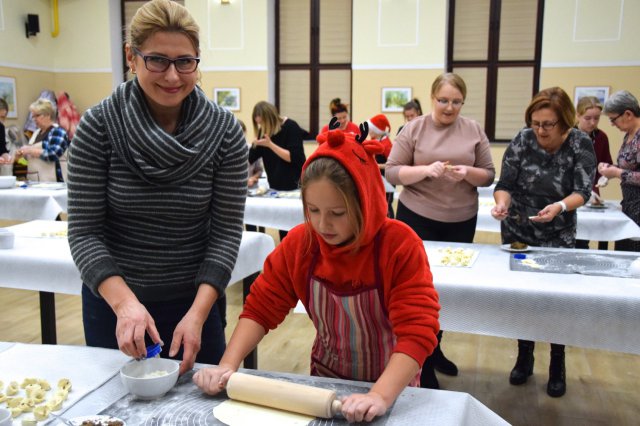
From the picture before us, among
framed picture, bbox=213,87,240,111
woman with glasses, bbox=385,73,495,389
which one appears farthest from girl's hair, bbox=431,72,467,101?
framed picture, bbox=213,87,240,111

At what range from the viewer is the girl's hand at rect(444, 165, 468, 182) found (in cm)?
258

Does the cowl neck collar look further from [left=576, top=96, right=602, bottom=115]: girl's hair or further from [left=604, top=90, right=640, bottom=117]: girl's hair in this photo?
[left=576, top=96, right=602, bottom=115]: girl's hair

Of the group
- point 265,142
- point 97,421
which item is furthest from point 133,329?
point 265,142

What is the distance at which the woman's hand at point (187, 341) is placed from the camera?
1.23 metres

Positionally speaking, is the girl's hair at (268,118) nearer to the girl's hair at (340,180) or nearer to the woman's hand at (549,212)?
the woman's hand at (549,212)

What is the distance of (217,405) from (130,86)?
0.77 meters

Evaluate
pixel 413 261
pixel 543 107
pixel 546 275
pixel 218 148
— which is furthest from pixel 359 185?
pixel 543 107

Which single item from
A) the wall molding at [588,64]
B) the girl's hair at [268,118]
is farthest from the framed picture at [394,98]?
the girl's hair at [268,118]

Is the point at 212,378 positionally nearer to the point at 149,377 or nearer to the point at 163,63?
the point at 149,377

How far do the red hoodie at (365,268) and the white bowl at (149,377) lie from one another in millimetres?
211

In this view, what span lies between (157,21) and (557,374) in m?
2.43

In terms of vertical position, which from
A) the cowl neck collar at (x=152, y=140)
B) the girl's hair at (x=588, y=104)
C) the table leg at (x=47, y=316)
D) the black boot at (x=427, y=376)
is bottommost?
the black boot at (x=427, y=376)

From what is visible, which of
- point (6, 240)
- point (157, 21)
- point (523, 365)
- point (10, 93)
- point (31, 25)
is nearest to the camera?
point (157, 21)

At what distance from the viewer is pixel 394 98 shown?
8.47 metres
